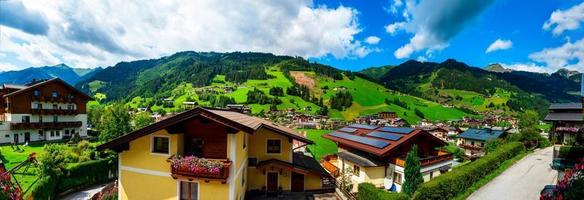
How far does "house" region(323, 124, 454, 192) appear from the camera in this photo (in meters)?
28.3

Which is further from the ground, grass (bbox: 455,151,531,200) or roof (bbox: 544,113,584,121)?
roof (bbox: 544,113,584,121)

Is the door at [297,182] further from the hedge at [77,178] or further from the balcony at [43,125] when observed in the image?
the balcony at [43,125]

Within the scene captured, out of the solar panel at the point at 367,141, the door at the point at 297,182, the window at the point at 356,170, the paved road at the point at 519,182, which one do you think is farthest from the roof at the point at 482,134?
the door at the point at 297,182

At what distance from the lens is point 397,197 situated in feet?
55.0

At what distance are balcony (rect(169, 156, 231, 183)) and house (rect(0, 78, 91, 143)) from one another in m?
53.4

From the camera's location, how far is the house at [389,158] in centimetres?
2831

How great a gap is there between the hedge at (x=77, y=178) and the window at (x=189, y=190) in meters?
14.4

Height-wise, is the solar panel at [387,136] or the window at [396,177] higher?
the solar panel at [387,136]

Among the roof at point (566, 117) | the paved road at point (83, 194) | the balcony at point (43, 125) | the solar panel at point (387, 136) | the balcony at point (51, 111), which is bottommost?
the paved road at point (83, 194)

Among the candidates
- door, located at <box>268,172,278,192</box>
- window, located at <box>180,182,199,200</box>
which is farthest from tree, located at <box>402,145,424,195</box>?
→ window, located at <box>180,182,199,200</box>

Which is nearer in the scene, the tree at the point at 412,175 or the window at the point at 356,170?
the tree at the point at 412,175

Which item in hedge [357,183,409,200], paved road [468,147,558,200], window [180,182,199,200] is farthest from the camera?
paved road [468,147,558,200]

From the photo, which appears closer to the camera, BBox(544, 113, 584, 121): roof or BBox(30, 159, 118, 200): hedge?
BBox(30, 159, 118, 200): hedge

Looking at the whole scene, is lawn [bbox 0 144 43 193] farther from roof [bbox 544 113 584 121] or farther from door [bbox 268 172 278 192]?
roof [bbox 544 113 584 121]
